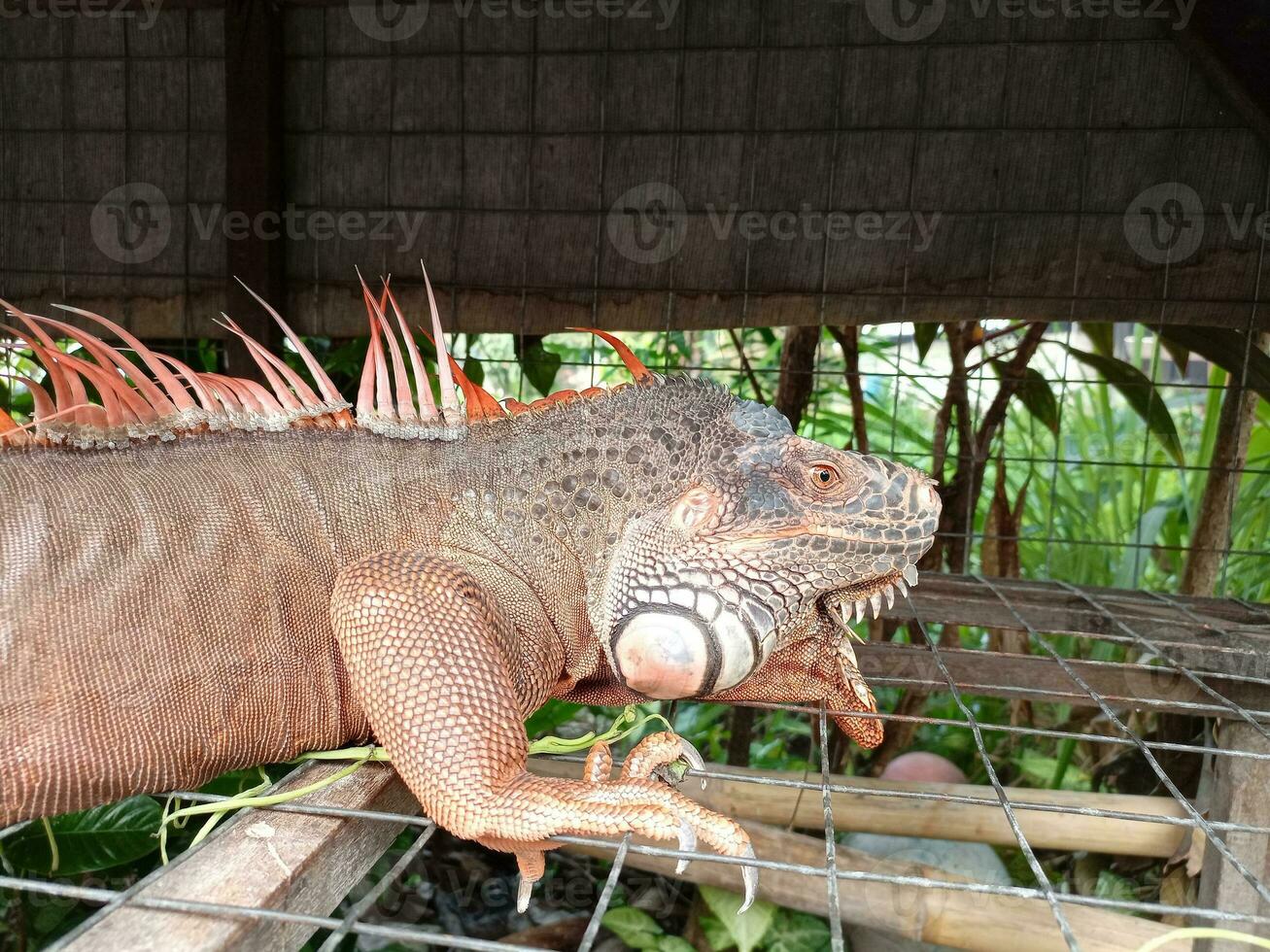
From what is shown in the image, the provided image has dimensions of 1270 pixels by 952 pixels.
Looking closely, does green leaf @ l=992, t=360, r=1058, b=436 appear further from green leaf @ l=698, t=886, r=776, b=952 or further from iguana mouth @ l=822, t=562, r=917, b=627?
iguana mouth @ l=822, t=562, r=917, b=627

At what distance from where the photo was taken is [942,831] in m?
3.83

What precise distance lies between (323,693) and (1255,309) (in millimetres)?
4074

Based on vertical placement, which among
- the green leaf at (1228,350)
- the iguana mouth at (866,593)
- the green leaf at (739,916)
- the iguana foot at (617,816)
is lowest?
the green leaf at (739,916)

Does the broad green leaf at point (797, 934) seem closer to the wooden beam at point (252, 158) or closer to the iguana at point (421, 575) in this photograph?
the iguana at point (421, 575)

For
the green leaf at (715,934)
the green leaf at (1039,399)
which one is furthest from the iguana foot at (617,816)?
the green leaf at (1039,399)

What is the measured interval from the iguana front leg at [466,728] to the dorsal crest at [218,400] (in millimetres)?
477

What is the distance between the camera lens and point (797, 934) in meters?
4.05

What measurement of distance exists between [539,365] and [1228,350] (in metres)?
3.56

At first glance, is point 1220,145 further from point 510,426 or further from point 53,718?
point 53,718

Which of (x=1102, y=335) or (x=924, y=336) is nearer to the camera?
(x=924, y=336)

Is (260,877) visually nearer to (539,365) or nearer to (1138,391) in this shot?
(539,365)

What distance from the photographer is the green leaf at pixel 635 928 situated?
13.4 feet

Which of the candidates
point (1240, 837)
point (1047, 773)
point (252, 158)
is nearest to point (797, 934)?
point (1240, 837)

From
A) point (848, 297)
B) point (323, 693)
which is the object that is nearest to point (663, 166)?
point (848, 297)
